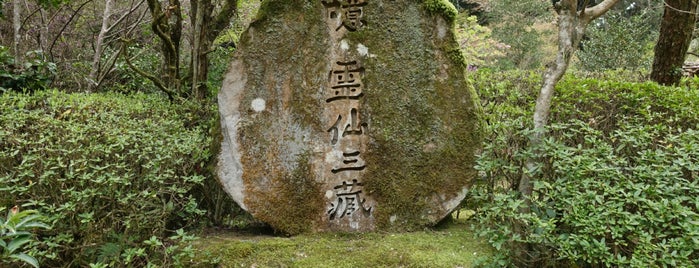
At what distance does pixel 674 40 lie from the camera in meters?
5.29

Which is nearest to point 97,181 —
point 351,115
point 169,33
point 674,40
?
point 351,115

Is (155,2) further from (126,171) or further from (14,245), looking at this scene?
(14,245)

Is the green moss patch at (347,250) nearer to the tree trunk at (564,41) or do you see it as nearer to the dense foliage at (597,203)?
the dense foliage at (597,203)

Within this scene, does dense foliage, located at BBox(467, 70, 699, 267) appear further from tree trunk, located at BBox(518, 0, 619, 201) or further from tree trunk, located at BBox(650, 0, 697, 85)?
tree trunk, located at BBox(650, 0, 697, 85)

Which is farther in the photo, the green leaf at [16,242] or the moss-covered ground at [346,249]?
the moss-covered ground at [346,249]

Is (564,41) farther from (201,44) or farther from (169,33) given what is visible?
(169,33)

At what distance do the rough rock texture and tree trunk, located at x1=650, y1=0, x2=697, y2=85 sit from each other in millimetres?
3424

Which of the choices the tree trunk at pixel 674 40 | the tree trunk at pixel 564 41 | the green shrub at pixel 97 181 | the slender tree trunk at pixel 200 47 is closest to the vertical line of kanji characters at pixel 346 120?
the green shrub at pixel 97 181

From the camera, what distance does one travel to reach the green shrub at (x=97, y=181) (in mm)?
2633

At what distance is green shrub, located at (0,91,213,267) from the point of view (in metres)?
2.63

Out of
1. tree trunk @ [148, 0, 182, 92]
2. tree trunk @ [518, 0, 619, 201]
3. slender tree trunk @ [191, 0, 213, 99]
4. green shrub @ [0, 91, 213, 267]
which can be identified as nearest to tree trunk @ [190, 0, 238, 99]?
slender tree trunk @ [191, 0, 213, 99]

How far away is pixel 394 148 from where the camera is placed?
3.33 meters

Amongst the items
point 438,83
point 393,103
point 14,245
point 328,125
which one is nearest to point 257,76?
point 328,125

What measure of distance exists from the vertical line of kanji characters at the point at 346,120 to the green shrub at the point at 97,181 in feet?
3.04
